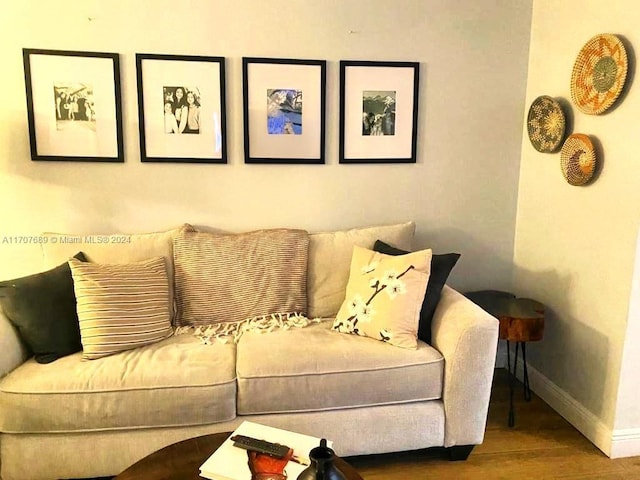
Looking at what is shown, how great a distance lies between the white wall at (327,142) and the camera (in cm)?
262

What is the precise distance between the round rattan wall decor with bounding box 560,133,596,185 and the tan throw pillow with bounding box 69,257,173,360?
6.62 ft

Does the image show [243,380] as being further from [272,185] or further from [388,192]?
[388,192]

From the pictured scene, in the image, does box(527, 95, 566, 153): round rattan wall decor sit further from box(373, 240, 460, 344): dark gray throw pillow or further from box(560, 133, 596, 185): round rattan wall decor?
box(373, 240, 460, 344): dark gray throw pillow

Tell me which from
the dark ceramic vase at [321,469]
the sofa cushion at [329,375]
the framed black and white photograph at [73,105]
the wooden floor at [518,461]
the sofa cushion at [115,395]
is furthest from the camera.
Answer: the framed black and white photograph at [73,105]

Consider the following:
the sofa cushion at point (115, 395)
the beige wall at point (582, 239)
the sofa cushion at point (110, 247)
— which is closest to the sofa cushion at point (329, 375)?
the sofa cushion at point (115, 395)

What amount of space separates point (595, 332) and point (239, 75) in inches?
85.8

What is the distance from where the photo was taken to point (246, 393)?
2.06 meters

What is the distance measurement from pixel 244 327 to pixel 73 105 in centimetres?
143

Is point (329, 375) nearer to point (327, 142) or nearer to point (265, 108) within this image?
point (327, 142)

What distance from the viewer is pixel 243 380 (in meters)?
2.06

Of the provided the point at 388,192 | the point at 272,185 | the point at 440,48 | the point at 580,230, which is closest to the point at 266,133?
the point at 272,185

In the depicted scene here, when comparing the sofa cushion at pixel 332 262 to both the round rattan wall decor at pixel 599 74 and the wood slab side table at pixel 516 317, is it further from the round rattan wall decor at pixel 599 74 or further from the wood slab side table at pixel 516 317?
the round rattan wall decor at pixel 599 74

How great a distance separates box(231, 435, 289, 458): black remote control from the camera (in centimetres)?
151

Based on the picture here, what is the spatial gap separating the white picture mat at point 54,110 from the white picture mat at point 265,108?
0.71 metres
